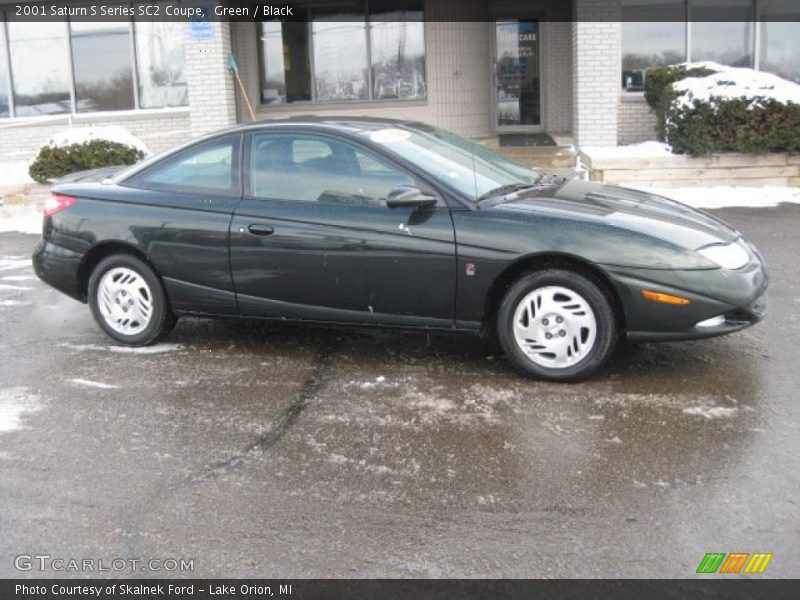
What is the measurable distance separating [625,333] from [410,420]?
1.30 meters

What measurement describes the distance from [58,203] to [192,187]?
41.8 inches

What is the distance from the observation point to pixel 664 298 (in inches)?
181

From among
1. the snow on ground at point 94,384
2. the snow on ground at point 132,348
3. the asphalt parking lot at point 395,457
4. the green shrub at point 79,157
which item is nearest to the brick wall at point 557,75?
the green shrub at point 79,157

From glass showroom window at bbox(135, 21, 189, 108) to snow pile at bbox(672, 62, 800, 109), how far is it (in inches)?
360

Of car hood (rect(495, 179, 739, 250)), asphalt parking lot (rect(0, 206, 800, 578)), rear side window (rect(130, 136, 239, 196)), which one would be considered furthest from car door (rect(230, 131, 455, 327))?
car hood (rect(495, 179, 739, 250))

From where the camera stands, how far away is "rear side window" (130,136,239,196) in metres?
5.49

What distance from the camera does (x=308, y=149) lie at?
536 centimetres

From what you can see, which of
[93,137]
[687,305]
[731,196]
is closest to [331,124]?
[687,305]

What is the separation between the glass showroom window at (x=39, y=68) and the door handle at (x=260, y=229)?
12960mm

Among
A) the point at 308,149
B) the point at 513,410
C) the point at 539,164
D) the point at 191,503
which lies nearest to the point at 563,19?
the point at 539,164

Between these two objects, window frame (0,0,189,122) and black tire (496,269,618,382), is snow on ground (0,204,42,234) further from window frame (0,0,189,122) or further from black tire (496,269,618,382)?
black tire (496,269,618,382)

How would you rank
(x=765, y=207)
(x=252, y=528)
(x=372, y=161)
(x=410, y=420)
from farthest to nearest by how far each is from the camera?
(x=765, y=207) → (x=372, y=161) → (x=410, y=420) → (x=252, y=528)

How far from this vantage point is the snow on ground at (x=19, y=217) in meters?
11.7
